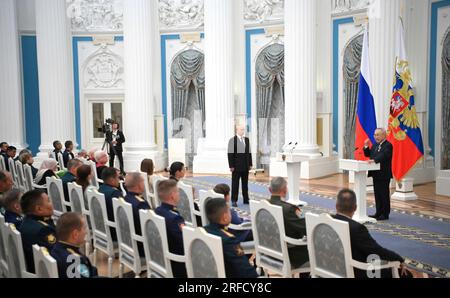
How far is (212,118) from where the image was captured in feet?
45.4

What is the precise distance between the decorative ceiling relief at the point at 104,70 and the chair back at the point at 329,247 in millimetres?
13349

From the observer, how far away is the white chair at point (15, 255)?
3.28 meters

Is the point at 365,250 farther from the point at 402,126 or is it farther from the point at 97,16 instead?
the point at 97,16

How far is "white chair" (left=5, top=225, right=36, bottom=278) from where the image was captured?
10.8ft

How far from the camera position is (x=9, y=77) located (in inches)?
595

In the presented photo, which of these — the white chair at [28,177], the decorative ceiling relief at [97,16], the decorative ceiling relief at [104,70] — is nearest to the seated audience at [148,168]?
the white chair at [28,177]

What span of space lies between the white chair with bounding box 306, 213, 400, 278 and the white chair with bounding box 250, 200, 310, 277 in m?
0.36

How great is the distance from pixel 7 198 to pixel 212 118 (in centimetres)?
977

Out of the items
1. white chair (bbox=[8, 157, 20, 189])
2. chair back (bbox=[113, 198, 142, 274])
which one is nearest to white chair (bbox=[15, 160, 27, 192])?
white chair (bbox=[8, 157, 20, 189])

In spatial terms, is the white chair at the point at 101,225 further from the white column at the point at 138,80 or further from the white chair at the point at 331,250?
the white column at the point at 138,80

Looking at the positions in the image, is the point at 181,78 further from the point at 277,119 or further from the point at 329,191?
the point at 329,191

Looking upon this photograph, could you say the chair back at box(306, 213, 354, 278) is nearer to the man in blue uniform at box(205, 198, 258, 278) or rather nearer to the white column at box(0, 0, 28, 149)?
→ the man in blue uniform at box(205, 198, 258, 278)
